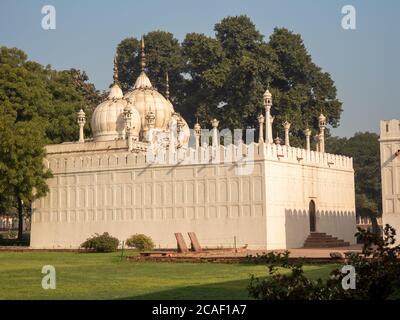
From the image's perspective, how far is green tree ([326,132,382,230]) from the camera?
70.7 metres

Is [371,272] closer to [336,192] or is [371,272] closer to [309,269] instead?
[309,269]

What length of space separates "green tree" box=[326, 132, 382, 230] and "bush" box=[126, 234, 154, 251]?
3304 cm

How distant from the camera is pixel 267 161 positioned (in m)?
37.3

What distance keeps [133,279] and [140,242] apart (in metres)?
18.8

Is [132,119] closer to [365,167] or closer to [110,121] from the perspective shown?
[110,121]

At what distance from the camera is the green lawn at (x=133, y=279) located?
54.1ft

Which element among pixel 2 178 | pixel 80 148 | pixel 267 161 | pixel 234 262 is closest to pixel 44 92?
pixel 80 148

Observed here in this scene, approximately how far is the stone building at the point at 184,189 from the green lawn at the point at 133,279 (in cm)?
1084

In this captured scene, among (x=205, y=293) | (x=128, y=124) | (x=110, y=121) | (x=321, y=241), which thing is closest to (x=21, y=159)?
(x=128, y=124)

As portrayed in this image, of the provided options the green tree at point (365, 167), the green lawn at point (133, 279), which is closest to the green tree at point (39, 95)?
the green lawn at point (133, 279)

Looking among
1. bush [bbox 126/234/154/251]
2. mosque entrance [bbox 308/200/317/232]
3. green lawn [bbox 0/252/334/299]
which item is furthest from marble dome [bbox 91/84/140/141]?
green lawn [bbox 0/252/334/299]

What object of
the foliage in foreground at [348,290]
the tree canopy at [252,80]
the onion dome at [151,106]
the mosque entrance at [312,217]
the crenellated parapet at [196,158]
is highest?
the tree canopy at [252,80]

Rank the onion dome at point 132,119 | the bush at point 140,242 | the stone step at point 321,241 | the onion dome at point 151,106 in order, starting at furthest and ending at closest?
1. the onion dome at point 151,106
2. the onion dome at point 132,119
3. the stone step at point 321,241
4. the bush at point 140,242

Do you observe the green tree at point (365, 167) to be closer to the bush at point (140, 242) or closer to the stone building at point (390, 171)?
the bush at point (140, 242)
